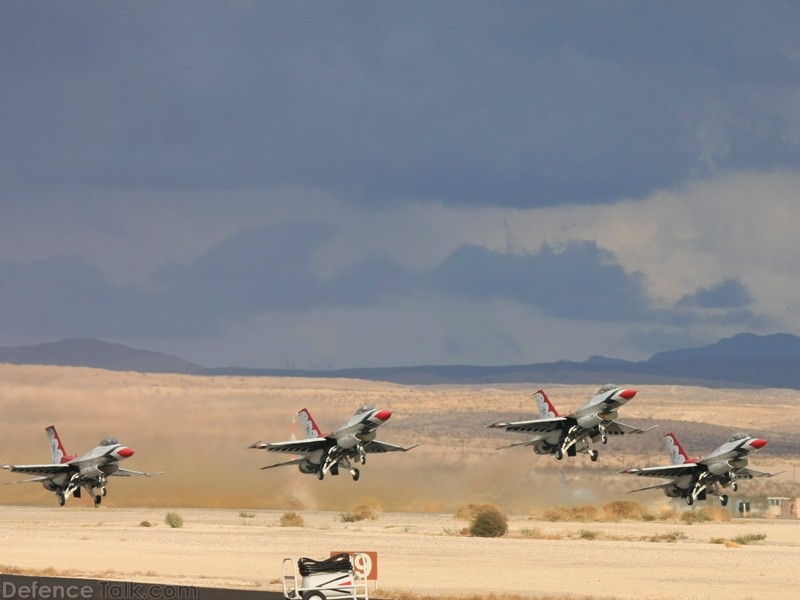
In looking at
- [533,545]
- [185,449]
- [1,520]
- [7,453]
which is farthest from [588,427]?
[7,453]

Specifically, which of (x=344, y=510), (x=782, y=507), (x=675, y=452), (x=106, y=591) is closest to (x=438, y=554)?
(x=675, y=452)

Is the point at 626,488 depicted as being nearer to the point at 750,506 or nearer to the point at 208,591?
the point at 750,506

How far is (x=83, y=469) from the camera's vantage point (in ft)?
324

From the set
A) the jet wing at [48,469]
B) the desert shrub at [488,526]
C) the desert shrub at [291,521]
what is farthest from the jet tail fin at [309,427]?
the jet wing at [48,469]

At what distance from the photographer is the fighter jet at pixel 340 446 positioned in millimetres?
91250

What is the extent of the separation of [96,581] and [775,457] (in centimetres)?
13735

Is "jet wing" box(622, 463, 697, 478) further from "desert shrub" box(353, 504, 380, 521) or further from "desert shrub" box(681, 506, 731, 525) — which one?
"desert shrub" box(353, 504, 380, 521)

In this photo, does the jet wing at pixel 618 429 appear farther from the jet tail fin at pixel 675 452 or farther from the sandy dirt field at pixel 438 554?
the jet tail fin at pixel 675 452

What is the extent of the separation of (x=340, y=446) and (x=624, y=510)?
136 feet

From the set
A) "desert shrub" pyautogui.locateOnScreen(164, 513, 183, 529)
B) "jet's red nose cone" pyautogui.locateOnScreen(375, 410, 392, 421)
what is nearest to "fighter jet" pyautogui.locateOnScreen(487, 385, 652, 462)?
"jet's red nose cone" pyautogui.locateOnScreen(375, 410, 392, 421)

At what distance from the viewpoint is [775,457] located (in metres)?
187

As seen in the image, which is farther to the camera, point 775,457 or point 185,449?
point 775,457

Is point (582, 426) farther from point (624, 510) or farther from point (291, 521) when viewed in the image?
point (624, 510)

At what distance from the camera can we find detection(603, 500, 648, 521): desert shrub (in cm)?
12588
